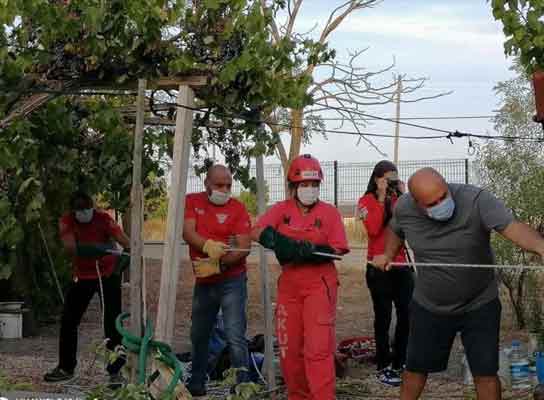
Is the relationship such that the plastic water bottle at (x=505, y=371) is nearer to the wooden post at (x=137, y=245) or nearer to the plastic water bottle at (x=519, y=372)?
the plastic water bottle at (x=519, y=372)

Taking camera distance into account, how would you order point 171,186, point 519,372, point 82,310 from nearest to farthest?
point 171,186 → point 519,372 → point 82,310

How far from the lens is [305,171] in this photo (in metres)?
7.10

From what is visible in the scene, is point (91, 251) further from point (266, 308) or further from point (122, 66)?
point (122, 66)

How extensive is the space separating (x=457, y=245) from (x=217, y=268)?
2.04 m

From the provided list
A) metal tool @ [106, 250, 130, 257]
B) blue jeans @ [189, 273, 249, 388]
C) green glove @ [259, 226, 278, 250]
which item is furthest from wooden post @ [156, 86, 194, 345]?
metal tool @ [106, 250, 130, 257]

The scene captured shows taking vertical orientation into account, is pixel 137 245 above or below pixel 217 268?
above

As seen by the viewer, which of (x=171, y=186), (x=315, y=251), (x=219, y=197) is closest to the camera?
(x=315, y=251)

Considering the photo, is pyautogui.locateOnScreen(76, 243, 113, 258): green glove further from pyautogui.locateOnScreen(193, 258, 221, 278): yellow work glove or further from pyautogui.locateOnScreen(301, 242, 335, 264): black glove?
pyautogui.locateOnScreen(301, 242, 335, 264): black glove

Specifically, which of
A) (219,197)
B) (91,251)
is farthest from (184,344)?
(219,197)

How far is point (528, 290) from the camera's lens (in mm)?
11469

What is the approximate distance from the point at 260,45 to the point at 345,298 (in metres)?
9.17

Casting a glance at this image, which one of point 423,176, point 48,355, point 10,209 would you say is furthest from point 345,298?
point 423,176

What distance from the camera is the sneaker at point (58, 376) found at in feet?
28.5

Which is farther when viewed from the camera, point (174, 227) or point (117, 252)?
point (117, 252)
